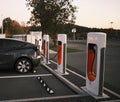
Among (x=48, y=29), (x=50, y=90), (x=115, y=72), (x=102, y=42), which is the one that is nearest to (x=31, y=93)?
(x=50, y=90)

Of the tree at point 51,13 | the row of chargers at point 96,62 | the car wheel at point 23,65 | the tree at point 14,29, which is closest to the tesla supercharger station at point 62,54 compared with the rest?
the car wheel at point 23,65

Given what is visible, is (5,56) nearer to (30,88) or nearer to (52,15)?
(30,88)

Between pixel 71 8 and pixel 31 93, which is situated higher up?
pixel 71 8

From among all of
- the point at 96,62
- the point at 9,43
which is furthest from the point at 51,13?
the point at 96,62

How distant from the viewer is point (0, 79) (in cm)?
1029

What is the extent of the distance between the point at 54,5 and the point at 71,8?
2.05 m

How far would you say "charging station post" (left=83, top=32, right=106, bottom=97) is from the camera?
24.3 feet

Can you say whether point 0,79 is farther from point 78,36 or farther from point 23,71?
point 78,36

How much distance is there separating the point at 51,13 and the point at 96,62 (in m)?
24.2

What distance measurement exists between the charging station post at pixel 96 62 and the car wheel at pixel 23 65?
4.07 m

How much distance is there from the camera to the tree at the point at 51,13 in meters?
31.5

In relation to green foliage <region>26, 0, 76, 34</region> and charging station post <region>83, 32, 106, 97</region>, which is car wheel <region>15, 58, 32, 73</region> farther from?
green foliage <region>26, 0, 76, 34</region>

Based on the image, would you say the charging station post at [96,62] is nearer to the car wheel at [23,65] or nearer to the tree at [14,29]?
the car wheel at [23,65]

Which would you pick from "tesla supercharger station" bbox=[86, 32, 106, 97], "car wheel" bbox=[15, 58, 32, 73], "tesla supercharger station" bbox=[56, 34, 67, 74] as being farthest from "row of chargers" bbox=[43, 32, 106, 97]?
"car wheel" bbox=[15, 58, 32, 73]
